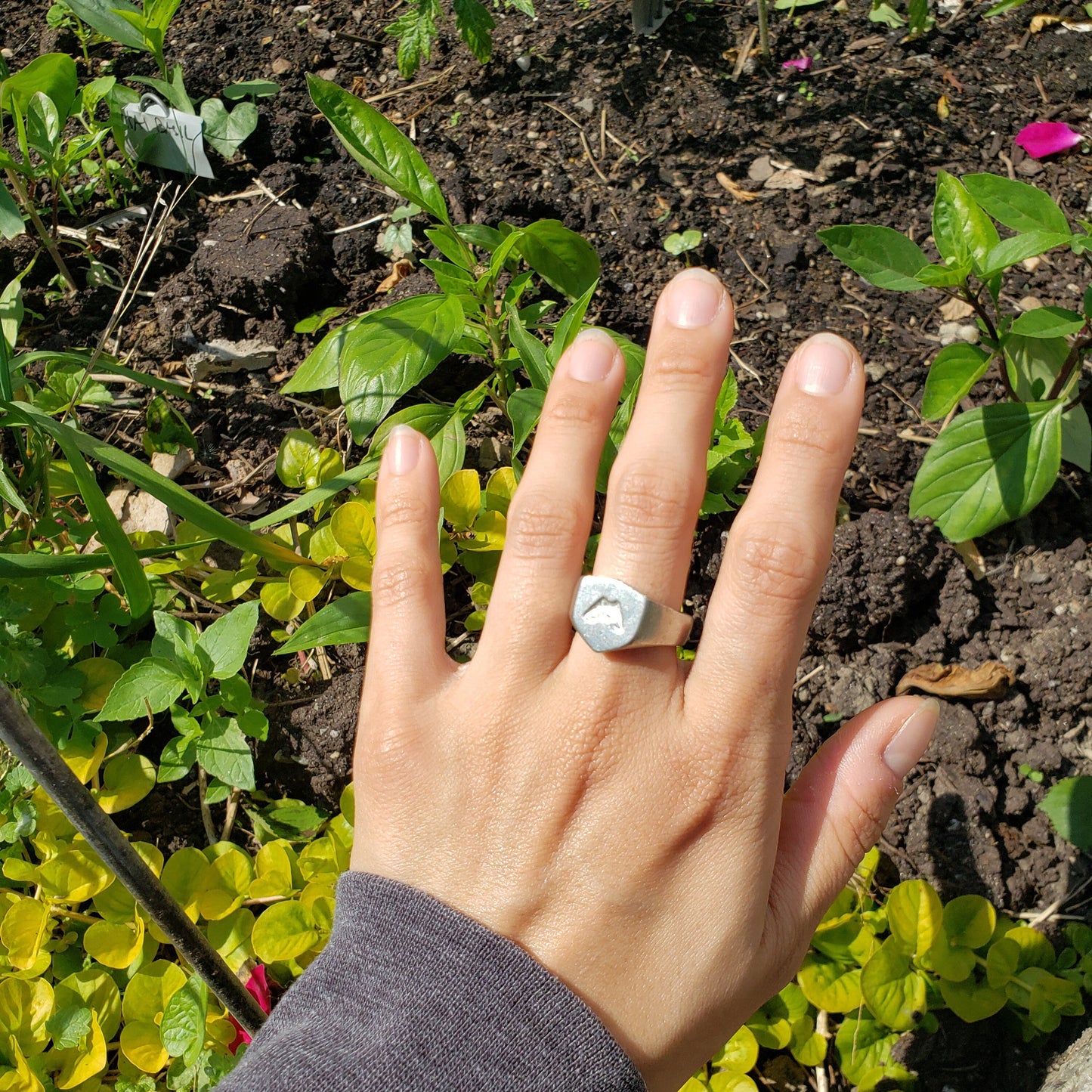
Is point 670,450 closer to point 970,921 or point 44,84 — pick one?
point 970,921

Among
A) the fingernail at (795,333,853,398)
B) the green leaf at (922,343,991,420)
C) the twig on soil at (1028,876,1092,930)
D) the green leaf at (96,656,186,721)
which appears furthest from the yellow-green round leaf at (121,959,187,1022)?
the green leaf at (922,343,991,420)

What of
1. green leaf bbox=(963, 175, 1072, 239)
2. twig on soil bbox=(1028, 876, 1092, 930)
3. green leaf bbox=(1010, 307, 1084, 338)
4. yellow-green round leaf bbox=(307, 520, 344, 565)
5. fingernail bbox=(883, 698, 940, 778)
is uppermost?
green leaf bbox=(963, 175, 1072, 239)

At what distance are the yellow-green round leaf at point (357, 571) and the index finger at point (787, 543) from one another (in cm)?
89

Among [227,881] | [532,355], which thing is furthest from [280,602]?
[532,355]

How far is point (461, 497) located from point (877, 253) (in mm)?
972

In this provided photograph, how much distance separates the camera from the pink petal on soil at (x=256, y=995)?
1.64 m

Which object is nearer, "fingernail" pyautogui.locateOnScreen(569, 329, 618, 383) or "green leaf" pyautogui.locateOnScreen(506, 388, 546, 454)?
"fingernail" pyautogui.locateOnScreen(569, 329, 618, 383)

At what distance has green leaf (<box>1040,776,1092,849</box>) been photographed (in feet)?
5.67

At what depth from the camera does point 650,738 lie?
1220 mm

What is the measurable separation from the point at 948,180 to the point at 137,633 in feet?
6.54

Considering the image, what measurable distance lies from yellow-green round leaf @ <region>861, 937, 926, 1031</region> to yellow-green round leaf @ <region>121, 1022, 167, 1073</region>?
1.25 metres

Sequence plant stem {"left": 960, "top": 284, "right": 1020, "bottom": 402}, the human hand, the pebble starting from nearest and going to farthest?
the human hand, plant stem {"left": 960, "top": 284, "right": 1020, "bottom": 402}, the pebble

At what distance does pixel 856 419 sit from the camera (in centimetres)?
122

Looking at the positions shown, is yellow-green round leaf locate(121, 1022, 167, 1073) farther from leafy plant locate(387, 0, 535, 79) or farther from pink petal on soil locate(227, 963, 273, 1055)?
leafy plant locate(387, 0, 535, 79)
